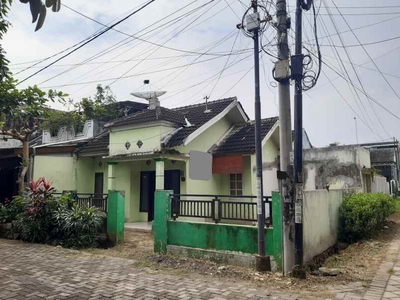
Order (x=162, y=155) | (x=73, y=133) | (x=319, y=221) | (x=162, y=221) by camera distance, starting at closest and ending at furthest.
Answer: (x=319, y=221)
(x=162, y=221)
(x=162, y=155)
(x=73, y=133)

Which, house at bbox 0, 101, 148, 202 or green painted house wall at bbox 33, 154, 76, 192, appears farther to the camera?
house at bbox 0, 101, 148, 202

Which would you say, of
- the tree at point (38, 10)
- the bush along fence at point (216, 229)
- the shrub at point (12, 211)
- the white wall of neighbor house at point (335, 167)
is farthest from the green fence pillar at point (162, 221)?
the white wall of neighbor house at point (335, 167)

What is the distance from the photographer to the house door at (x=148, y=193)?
567 inches

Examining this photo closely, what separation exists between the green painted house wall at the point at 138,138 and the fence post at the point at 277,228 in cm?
604

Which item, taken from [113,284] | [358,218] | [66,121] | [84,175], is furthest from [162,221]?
[66,121]

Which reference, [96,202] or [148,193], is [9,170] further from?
[96,202]

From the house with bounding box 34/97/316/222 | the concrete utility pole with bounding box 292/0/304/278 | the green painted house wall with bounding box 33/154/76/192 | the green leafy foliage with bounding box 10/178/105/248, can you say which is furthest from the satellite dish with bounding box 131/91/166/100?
the concrete utility pole with bounding box 292/0/304/278

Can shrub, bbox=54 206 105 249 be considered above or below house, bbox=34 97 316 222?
below

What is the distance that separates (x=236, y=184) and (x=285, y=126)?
7649mm

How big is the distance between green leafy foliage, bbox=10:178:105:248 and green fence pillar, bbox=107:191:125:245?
0.30 m

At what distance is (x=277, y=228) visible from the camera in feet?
21.3

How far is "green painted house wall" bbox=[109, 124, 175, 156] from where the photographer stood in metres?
12.0

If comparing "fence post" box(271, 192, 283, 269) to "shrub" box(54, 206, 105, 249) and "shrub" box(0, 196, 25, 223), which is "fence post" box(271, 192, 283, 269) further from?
"shrub" box(0, 196, 25, 223)

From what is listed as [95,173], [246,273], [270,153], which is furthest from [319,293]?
[95,173]
